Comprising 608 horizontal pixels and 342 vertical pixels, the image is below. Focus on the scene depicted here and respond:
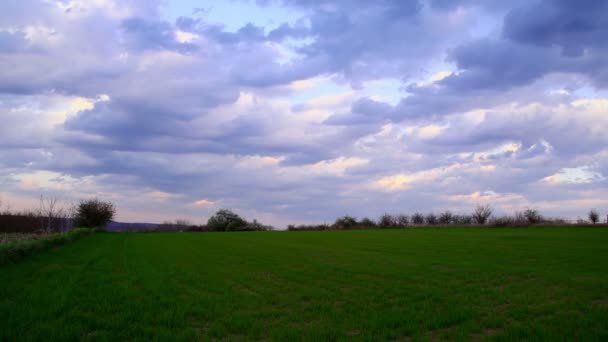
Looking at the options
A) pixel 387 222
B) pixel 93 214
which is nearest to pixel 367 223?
pixel 387 222

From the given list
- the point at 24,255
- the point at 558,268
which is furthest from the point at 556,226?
the point at 24,255

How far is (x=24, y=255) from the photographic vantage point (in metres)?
18.6

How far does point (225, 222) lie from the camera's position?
251ft

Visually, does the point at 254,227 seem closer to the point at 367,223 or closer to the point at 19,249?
the point at 367,223

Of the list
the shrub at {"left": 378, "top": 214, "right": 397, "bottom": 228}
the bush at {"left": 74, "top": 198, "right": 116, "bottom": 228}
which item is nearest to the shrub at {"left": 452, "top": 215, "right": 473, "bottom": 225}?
the shrub at {"left": 378, "top": 214, "right": 397, "bottom": 228}

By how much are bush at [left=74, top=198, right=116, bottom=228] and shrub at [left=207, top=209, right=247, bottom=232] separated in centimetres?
1675

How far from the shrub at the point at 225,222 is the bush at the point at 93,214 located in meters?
16.8

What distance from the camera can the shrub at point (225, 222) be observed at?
75.4 meters

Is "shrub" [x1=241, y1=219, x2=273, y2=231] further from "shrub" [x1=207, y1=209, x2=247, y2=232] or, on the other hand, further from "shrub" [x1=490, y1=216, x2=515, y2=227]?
"shrub" [x1=490, y1=216, x2=515, y2=227]

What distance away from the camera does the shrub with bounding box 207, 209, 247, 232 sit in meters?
75.4

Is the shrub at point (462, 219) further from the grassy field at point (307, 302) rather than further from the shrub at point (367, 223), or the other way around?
the grassy field at point (307, 302)

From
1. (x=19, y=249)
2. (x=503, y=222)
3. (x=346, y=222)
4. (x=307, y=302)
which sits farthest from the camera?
(x=346, y=222)

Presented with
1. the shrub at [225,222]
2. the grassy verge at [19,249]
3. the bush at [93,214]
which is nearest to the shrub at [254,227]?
the shrub at [225,222]

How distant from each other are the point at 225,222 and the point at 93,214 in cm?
2134
